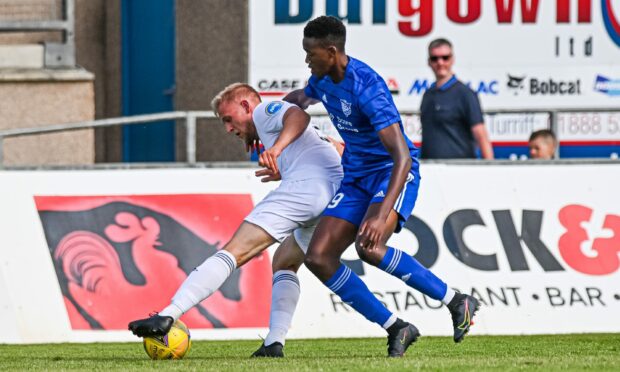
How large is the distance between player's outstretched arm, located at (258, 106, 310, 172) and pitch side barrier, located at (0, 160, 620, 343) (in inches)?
125

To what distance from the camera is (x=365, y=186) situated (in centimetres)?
902

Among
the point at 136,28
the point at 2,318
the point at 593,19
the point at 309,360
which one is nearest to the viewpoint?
the point at 309,360

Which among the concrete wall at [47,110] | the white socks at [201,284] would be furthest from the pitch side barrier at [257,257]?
the concrete wall at [47,110]

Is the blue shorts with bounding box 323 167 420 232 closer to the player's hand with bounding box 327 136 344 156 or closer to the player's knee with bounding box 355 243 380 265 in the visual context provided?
the player's knee with bounding box 355 243 380 265

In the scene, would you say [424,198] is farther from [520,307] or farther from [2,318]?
[2,318]

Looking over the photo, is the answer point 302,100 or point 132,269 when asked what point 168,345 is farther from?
point 132,269

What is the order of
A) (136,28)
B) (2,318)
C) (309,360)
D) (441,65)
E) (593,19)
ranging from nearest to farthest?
(309,360)
(2,318)
(441,65)
(593,19)
(136,28)

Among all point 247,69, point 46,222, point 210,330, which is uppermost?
point 247,69

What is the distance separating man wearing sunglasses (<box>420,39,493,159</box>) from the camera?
41.1 ft

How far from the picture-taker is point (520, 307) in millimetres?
12023

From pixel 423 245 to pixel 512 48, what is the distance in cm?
479

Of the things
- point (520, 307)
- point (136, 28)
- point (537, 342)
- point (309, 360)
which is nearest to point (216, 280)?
point (309, 360)

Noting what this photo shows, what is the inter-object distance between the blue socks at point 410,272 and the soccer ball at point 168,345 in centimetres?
124

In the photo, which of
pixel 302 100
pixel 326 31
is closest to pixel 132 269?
pixel 302 100
